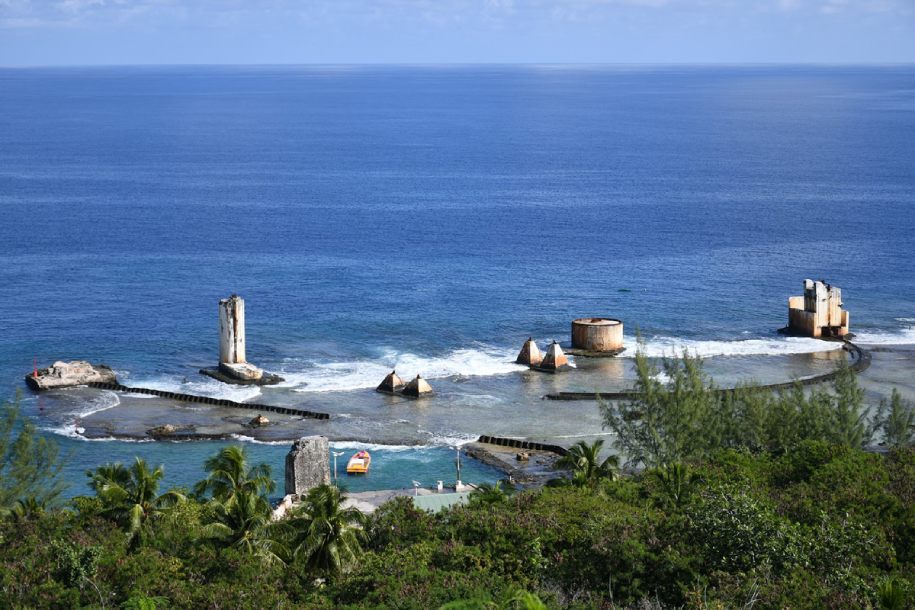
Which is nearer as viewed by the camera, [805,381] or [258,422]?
[258,422]

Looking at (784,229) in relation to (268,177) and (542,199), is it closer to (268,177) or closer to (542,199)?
(542,199)

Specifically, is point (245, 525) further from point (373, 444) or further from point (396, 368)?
point (396, 368)

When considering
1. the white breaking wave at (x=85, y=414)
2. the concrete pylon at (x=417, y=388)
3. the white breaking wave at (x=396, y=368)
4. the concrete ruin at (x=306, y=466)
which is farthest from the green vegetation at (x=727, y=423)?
the white breaking wave at (x=85, y=414)

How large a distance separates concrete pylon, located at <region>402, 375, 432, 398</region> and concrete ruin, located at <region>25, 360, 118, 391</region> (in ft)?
58.2

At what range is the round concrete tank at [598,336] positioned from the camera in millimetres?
82938

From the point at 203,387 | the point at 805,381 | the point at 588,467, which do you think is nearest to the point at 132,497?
the point at 588,467

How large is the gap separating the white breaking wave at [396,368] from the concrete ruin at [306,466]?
72.1 ft

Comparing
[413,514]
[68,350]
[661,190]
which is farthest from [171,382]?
[661,190]

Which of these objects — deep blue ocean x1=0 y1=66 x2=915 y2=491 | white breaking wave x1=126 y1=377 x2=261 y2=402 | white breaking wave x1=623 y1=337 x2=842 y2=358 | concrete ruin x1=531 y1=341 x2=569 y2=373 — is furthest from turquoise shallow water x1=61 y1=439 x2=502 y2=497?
white breaking wave x1=623 y1=337 x2=842 y2=358

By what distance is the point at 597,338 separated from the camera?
8300cm

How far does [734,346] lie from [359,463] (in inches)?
1374

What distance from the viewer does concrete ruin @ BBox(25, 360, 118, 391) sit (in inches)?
2923

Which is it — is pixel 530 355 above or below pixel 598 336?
below

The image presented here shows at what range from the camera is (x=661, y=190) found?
16775 cm
